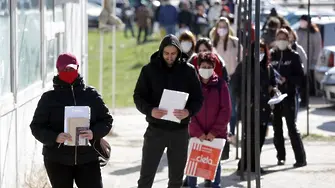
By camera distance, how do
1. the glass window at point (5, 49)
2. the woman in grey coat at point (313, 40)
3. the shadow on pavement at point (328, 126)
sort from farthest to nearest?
the woman in grey coat at point (313, 40) → the shadow on pavement at point (328, 126) → the glass window at point (5, 49)

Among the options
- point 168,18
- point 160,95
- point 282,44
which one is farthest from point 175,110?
point 168,18

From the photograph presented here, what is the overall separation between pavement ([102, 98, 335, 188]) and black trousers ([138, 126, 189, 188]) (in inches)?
88.1

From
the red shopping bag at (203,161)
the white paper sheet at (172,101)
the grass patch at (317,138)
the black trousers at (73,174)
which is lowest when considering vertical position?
the grass patch at (317,138)

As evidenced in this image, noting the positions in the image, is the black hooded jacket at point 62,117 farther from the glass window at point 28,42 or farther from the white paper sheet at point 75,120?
the glass window at point 28,42

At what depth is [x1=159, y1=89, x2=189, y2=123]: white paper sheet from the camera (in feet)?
28.2

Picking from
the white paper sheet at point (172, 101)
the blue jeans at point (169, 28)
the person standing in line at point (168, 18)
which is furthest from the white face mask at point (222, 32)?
the blue jeans at point (169, 28)

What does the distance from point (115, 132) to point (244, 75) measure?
517cm

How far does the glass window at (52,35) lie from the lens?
443 inches

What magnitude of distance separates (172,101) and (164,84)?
22 cm

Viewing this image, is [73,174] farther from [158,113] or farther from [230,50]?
[230,50]

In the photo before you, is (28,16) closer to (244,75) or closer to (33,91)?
(33,91)

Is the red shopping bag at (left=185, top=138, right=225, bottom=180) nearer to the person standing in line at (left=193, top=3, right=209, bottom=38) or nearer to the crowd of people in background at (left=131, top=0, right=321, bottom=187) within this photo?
the crowd of people in background at (left=131, top=0, right=321, bottom=187)

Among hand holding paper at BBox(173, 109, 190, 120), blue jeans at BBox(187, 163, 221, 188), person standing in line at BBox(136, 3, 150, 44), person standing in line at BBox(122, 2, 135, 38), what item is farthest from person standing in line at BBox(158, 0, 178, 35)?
hand holding paper at BBox(173, 109, 190, 120)

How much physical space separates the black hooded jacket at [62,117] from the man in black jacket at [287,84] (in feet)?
16.6
